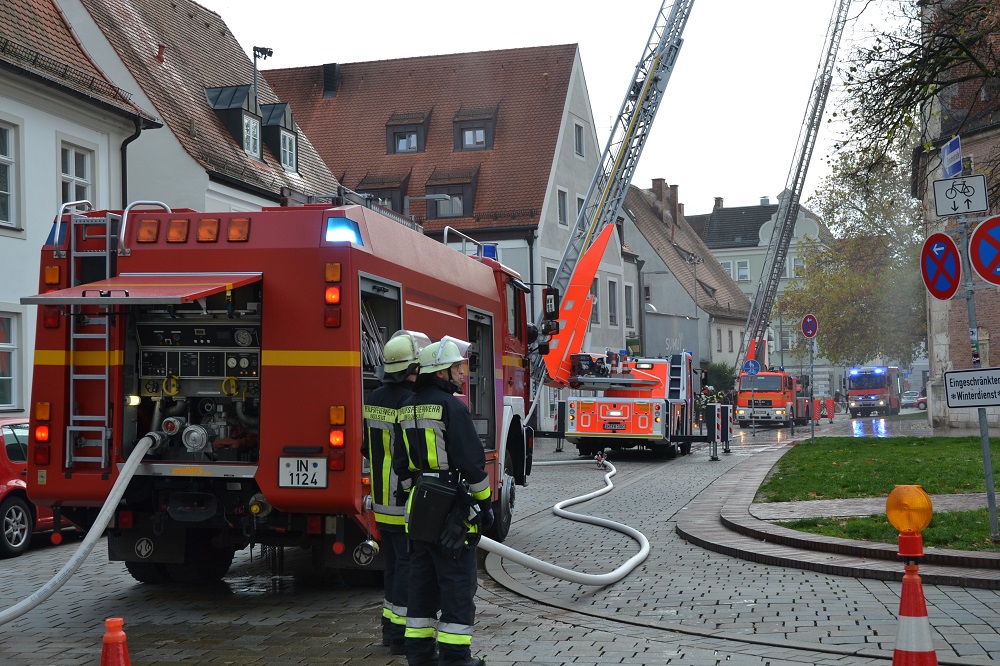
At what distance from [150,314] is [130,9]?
73.2 ft

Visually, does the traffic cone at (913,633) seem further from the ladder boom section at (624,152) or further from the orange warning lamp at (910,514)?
the ladder boom section at (624,152)

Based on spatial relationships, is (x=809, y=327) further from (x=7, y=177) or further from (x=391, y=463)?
(x=391, y=463)

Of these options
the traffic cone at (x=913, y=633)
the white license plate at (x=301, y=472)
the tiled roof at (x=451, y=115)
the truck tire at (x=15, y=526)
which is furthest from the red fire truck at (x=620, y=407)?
the traffic cone at (x=913, y=633)

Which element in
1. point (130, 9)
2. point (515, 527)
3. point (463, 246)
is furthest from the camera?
point (130, 9)

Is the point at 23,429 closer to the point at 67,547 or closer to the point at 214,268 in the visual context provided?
the point at 67,547

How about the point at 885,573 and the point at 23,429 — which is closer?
the point at 885,573

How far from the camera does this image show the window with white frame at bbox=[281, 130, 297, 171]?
3007cm

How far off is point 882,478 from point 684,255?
56170mm

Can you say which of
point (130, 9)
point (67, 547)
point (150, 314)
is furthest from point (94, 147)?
point (150, 314)

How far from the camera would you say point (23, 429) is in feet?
43.4

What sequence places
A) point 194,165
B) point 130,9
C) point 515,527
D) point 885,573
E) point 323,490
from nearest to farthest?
point 323,490, point 885,573, point 515,527, point 194,165, point 130,9

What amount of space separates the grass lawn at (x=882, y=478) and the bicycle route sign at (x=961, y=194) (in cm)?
285

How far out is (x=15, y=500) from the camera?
41.5 ft

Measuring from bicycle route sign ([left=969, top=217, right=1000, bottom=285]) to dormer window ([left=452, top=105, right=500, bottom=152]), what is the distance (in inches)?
1379
